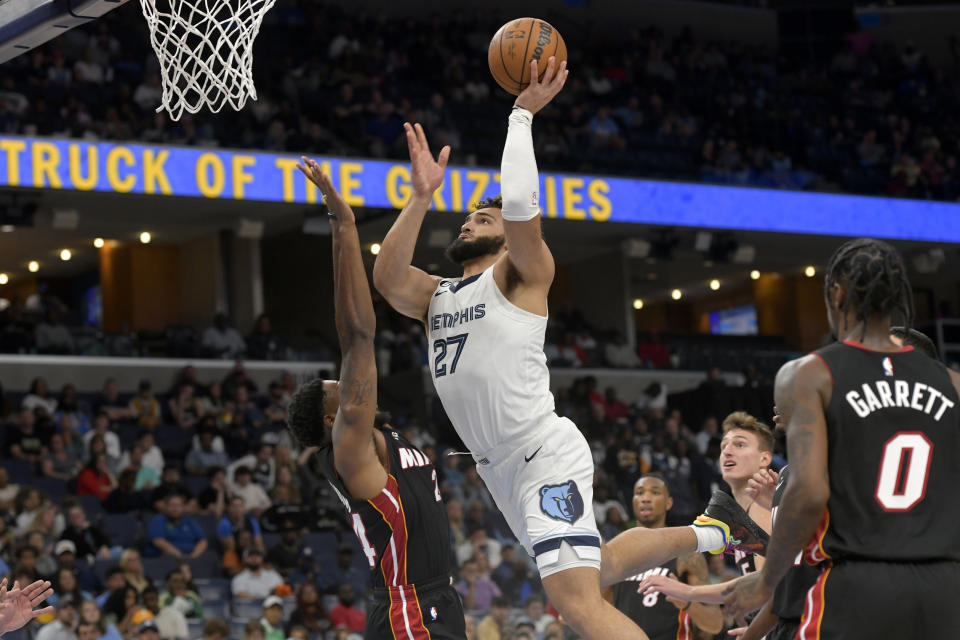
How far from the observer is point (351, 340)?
517 cm

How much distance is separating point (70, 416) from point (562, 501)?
1092cm

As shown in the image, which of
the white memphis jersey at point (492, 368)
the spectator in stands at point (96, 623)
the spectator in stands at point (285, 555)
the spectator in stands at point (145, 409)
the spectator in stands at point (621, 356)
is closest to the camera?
the white memphis jersey at point (492, 368)

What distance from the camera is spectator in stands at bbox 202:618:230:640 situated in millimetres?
10430

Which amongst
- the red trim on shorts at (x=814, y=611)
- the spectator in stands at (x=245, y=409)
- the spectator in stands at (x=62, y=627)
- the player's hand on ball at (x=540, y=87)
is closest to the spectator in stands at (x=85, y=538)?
the spectator in stands at (x=62, y=627)

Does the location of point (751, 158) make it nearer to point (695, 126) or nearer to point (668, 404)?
point (695, 126)

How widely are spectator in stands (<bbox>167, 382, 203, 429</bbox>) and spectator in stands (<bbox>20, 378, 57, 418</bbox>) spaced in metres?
1.42

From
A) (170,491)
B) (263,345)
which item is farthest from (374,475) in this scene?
(263,345)

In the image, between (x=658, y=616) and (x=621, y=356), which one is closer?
(x=658, y=616)

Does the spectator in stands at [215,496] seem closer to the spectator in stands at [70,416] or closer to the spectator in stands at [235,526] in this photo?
the spectator in stands at [235,526]

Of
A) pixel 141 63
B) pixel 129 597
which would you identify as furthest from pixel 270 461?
pixel 141 63

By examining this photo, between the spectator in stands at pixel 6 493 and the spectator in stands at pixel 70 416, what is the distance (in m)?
1.99

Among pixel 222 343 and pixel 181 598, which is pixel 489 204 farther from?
pixel 222 343

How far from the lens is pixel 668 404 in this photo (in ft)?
69.1

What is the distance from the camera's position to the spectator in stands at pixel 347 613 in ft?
38.8
